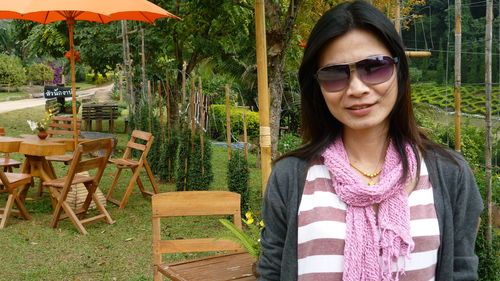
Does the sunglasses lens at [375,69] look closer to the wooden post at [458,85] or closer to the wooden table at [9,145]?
the wooden post at [458,85]

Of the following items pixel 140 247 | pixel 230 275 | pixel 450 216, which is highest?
pixel 450 216

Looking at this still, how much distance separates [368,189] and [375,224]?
0.09 meters

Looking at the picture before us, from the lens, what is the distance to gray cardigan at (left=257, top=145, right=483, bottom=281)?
4.63 feet

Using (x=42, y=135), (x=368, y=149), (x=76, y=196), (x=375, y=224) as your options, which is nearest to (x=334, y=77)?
(x=368, y=149)

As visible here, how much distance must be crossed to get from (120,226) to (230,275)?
12.8 feet

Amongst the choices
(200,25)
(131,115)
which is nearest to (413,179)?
(200,25)

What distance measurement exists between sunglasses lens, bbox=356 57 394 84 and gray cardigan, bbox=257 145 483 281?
25 centimetres

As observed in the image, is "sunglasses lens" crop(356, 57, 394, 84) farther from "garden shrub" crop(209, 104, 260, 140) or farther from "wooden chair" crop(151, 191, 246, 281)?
"garden shrub" crop(209, 104, 260, 140)

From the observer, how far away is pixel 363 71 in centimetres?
144

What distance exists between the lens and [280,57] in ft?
19.1

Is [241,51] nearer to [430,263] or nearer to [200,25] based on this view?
[200,25]

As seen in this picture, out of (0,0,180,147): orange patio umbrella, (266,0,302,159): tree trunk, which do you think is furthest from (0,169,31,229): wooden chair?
(266,0,302,159): tree trunk

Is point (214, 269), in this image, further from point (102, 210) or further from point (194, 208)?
point (102, 210)

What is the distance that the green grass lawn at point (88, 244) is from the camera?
4.92m
